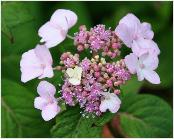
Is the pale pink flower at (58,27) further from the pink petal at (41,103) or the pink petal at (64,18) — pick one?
the pink petal at (41,103)

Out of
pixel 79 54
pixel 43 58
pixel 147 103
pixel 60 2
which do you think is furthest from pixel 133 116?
pixel 60 2

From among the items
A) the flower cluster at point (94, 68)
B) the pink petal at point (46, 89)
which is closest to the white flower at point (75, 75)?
the flower cluster at point (94, 68)

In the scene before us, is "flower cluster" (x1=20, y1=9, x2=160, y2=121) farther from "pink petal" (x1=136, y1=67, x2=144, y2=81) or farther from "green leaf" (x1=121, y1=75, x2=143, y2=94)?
"green leaf" (x1=121, y1=75, x2=143, y2=94)

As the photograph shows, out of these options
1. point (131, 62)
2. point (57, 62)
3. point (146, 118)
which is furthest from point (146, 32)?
point (57, 62)

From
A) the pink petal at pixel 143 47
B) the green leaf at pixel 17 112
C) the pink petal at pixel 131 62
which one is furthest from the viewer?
the green leaf at pixel 17 112

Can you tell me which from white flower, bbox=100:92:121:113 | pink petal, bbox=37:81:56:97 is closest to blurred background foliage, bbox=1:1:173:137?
pink petal, bbox=37:81:56:97

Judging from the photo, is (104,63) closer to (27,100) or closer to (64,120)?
(64,120)
